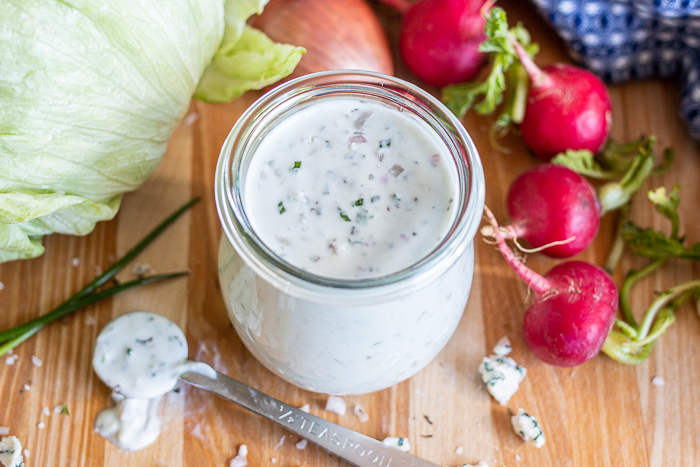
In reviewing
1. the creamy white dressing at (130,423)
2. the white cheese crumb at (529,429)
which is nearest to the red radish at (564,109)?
the white cheese crumb at (529,429)

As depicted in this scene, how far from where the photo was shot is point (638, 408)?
1.12 metres

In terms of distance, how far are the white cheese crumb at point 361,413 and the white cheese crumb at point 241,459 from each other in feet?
0.61

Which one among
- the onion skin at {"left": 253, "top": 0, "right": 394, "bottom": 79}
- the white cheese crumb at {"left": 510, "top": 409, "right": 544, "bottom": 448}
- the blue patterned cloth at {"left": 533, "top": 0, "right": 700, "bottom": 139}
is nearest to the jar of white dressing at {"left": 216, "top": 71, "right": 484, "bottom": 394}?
the white cheese crumb at {"left": 510, "top": 409, "right": 544, "bottom": 448}

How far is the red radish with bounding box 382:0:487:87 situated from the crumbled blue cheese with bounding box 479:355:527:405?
1.94ft

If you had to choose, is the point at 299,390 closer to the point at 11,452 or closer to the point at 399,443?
the point at 399,443

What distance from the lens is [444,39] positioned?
133 cm

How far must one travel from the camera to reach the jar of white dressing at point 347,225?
838mm

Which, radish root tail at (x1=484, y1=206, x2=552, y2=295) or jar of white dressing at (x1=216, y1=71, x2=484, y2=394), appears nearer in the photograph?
jar of white dressing at (x1=216, y1=71, x2=484, y2=394)

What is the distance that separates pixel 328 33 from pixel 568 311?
0.70 m

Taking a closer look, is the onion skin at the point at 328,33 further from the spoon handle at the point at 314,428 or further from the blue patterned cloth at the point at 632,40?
the spoon handle at the point at 314,428

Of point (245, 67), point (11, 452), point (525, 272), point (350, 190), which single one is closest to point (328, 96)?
point (350, 190)

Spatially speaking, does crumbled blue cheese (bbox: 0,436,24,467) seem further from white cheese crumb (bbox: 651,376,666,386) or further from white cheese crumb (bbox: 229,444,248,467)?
white cheese crumb (bbox: 651,376,666,386)

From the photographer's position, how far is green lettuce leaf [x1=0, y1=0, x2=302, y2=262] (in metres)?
0.93

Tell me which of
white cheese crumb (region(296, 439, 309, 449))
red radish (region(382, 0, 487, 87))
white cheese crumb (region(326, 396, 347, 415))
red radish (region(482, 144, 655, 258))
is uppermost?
red radish (region(382, 0, 487, 87))
